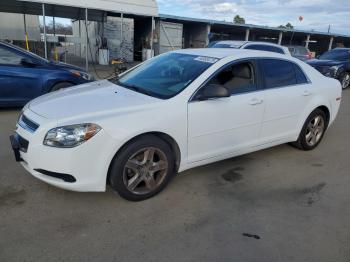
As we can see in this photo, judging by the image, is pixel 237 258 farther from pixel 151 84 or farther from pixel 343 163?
pixel 343 163

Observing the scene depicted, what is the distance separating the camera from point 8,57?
648 centimetres

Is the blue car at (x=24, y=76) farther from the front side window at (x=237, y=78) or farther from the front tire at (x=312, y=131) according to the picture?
the front tire at (x=312, y=131)

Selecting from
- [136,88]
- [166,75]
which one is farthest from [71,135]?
[166,75]

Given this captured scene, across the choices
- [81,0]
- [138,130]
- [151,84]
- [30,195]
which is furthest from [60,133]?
[81,0]

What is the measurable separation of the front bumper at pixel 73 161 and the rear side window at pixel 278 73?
2.31 meters

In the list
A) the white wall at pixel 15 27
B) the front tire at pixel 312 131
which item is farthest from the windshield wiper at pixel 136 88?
the white wall at pixel 15 27

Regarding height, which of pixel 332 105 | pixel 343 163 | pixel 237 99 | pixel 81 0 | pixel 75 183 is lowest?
pixel 343 163

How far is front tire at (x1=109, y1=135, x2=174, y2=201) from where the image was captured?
3.12 m

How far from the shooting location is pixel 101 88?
393 cm

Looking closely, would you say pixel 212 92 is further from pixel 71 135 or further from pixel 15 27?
pixel 15 27

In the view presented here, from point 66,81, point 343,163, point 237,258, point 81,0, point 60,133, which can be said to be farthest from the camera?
point 81,0

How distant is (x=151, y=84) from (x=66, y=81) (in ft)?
12.2

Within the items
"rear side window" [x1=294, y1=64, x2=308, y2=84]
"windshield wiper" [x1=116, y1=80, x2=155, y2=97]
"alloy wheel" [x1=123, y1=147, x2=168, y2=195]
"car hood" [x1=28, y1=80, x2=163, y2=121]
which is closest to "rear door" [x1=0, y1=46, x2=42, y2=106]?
"car hood" [x1=28, y1=80, x2=163, y2=121]

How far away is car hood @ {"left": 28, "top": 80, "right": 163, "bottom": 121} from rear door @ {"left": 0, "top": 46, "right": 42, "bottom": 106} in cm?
319
